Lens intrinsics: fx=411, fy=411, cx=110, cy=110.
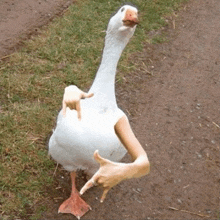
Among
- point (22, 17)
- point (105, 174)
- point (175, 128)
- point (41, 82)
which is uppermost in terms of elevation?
point (105, 174)

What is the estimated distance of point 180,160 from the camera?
376 centimetres

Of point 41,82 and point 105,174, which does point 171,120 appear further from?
point 105,174

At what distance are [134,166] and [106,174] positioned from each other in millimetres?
205

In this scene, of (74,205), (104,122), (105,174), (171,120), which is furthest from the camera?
(171,120)

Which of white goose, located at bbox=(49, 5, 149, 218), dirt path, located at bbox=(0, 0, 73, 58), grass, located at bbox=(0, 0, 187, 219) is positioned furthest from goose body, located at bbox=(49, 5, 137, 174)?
dirt path, located at bbox=(0, 0, 73, 58)

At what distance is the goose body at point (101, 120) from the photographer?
2430mm

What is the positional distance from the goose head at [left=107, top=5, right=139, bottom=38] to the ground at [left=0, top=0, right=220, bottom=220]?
1.41 meters

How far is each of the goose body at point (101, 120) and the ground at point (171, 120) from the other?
0.75m

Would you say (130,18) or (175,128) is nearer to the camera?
(130,18)

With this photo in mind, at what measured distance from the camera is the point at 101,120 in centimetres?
249

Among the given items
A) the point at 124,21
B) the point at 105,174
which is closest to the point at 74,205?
the point at 105,174

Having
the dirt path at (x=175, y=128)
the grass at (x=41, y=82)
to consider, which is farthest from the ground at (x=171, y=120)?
the grass at (x=41, y=82)

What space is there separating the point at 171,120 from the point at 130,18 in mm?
2150

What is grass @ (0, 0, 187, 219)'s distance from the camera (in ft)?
10.3
